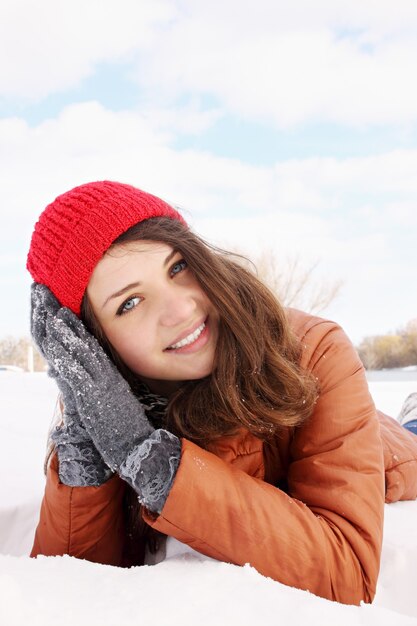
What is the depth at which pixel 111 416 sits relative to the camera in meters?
1.58

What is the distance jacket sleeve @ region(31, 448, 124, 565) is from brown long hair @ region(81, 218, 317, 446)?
307 mm

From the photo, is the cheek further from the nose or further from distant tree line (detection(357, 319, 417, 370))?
distant tree line (detection(357, 319, 417, 370))

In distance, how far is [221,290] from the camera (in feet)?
5.76

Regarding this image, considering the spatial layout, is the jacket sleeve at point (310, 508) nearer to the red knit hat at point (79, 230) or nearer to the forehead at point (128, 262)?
the forehead at point (128, 262)

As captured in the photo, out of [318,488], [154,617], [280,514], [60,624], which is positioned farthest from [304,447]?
[60,624]

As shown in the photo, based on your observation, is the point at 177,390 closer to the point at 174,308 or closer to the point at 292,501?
the point at 174,308

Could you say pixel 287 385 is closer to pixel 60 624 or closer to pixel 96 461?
pixel 96 461

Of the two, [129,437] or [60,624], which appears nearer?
[60,624]

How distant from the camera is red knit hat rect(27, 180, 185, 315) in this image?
175 cm

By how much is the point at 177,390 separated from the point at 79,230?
64cm

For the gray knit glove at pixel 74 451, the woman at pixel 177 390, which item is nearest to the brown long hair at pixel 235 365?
the woman at pixel 177 390

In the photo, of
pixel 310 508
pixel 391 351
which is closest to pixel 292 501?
pixel 310 508

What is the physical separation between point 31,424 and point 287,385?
11.6ft

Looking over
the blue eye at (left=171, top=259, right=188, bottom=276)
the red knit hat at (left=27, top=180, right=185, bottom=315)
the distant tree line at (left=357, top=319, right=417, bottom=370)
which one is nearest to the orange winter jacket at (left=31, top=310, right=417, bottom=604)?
the blue eye at (left=171, top=259, right=188, bottom=276)
